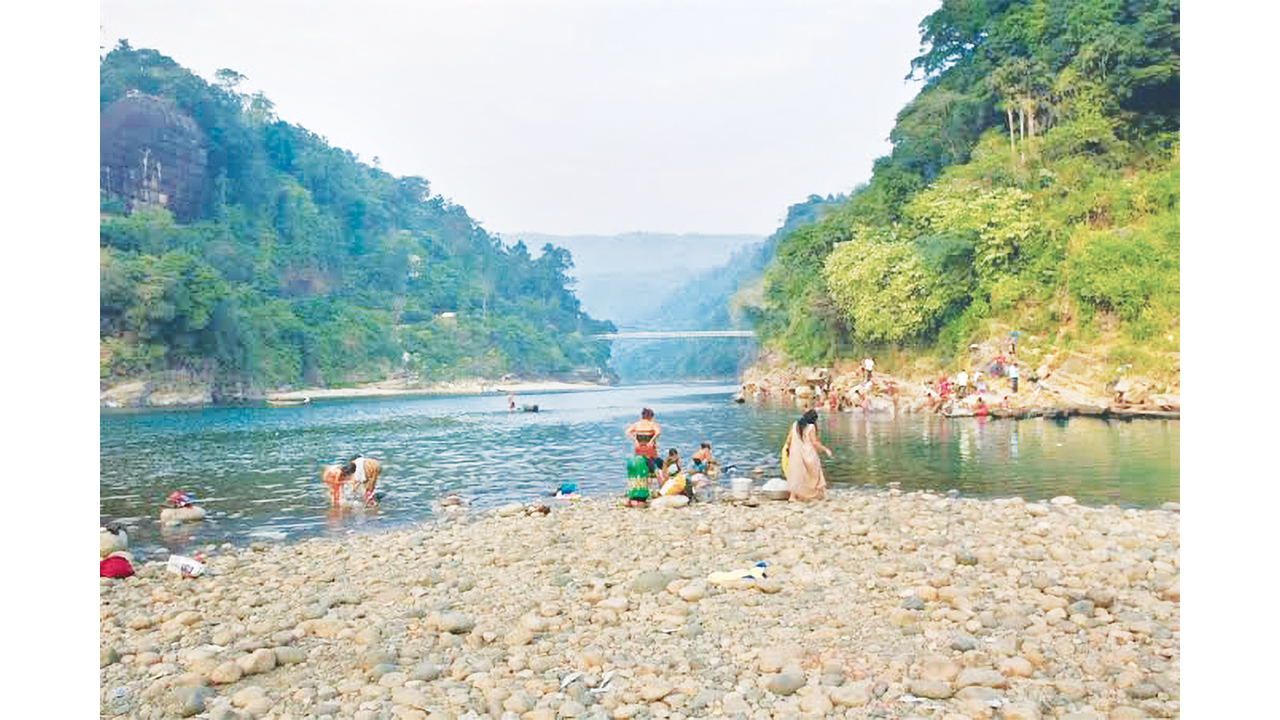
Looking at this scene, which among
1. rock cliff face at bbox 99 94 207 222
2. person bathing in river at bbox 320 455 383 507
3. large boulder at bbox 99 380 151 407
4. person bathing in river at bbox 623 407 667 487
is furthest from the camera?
rock cliff face at bbox 99 94 207 222

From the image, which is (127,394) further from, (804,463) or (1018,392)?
(804,463)

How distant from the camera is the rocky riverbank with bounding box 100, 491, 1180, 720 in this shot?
3.30 meters

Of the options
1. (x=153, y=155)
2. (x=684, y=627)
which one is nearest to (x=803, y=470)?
(x=684, y=627)

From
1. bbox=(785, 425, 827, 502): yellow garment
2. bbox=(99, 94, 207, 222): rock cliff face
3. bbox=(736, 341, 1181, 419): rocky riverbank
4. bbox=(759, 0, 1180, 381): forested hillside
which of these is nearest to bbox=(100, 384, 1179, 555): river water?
bbox=(736, 341, 1181, 419): rocky riverbank

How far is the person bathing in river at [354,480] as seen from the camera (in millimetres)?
10008

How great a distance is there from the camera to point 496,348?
64750 millimetres

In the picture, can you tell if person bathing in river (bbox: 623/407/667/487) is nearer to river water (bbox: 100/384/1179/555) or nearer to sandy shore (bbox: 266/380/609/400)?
river water (bbox: 100/384/1179/555)

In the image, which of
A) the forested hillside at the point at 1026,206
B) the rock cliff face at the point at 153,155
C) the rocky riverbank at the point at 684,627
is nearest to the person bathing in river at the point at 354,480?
the rocky riverbank at the point at 684,627

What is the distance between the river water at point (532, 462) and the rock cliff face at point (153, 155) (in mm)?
33426

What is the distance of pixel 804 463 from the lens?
8.24m

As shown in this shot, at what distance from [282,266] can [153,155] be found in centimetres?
1072

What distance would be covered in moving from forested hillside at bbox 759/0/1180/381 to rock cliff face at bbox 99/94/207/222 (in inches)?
1641

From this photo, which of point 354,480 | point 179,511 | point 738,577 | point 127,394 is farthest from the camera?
point 127,394
